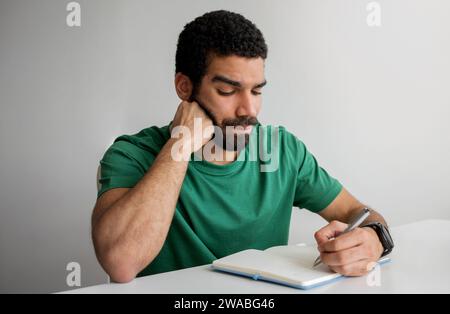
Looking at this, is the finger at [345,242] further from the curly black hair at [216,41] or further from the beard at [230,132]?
the curly black hair at [216,41]

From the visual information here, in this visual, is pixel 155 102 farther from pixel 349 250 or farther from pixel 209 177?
pixel 349 250

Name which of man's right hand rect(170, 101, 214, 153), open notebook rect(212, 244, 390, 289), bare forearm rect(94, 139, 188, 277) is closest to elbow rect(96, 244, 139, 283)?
bare forearm rect(94, 139, 188, 277)

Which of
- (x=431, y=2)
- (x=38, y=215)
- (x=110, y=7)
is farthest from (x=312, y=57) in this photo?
(x=38, y=215)

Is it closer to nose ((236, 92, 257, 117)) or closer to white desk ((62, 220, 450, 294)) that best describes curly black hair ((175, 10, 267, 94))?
nose ((236, 92, 257, 117))

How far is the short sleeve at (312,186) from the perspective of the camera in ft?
4.55

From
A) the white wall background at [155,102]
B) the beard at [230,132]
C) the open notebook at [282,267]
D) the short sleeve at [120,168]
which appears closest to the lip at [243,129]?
the beard at [230,132]

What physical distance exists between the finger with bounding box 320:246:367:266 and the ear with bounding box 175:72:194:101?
0.63m

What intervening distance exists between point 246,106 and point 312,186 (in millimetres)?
382

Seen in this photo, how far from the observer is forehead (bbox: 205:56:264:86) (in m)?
1.14

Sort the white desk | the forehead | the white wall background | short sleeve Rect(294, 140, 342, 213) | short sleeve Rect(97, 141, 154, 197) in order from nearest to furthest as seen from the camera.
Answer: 1. the white desk
2. short sleeve Rect(97, 141, 154, 197)
3. the forehead
4. short sleeve Rect(294, 140, 342, 213)
5. the white wall background

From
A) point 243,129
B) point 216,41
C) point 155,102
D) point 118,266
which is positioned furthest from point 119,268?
point 155,102

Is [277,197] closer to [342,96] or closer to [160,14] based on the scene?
[342,96]

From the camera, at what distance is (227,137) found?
1203 millimetres

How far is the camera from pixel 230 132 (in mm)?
1191
